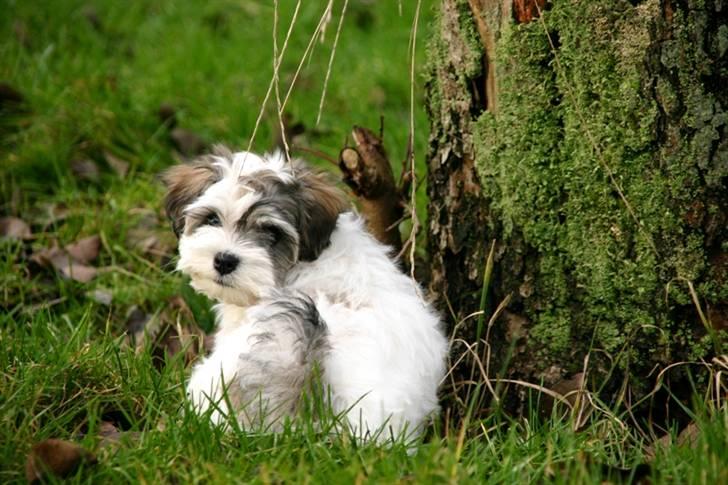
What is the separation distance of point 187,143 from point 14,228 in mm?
1270

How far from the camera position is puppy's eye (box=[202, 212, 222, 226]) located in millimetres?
3775

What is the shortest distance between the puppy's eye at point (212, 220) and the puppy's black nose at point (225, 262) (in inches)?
6.8

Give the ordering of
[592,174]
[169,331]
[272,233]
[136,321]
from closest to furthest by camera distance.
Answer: [592,174], [272,233], [169,331], [136,321]

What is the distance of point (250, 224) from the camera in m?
3.73

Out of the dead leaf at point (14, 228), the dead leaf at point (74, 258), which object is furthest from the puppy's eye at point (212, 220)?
the dead leaf at point (14, 228)

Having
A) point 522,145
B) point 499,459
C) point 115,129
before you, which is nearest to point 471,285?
point 522,145

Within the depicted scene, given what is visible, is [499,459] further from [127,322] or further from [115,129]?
[115,129]

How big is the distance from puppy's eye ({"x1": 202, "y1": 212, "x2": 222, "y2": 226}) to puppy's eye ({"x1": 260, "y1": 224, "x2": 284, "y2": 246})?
0.18 meters

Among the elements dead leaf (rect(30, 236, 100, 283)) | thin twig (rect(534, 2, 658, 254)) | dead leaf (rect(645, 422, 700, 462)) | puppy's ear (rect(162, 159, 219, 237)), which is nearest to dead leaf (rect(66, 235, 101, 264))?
dead leaf (rect(30, 236, 100, 283))

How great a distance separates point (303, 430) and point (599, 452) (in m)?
0.97

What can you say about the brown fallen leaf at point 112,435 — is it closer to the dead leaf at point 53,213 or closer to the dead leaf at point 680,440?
the dead leaf at point 680,440

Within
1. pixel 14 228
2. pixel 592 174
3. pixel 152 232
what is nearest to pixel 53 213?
pixel 14 228

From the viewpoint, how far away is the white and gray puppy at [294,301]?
3.30 metres

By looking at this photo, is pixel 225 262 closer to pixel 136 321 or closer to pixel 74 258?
pixel 136 321
